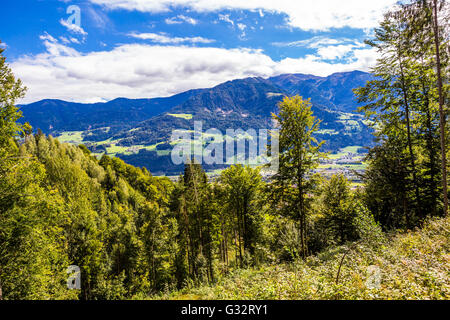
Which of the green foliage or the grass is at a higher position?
the green foliage

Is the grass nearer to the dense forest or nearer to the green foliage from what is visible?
the dense forest

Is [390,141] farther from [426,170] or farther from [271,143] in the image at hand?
[271,143]

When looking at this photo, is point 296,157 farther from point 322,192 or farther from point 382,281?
point 382,281

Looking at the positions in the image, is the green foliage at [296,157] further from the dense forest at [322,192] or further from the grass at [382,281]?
the grass at [382,281]

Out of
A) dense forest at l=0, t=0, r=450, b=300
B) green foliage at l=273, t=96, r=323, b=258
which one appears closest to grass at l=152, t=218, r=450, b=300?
dense forest at l=0, t=0, r=450, b=300

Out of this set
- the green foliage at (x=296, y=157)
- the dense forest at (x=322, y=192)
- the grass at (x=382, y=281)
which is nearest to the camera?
the grass at (x=382, y=281)

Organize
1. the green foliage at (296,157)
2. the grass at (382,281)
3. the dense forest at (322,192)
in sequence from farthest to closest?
the green foliage at (296,157) < the dense forest at (322,192) < the grass at (382,281)

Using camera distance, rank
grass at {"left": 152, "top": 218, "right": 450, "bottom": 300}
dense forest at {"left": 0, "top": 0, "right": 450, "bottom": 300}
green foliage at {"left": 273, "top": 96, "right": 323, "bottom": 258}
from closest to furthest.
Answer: grass at {"left": 152, "top": 218, "right": 450, "bottom": 300}
dense forest at {"left": 0, "top": 0, "right": 450, "bottom": 300}
green foliage at {"left": 273, "top": 96, "right": 323, "bottom": 258}

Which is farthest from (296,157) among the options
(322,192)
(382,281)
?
(382,281)

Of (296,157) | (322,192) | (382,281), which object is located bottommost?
(382,281)

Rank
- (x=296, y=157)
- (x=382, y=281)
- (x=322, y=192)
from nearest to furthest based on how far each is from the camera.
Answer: (x=382, y=281) < (x=296, y=157) < (x=322, y=192)

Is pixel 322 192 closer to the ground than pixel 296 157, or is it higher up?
closer to the ground

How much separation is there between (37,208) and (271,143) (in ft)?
55.8

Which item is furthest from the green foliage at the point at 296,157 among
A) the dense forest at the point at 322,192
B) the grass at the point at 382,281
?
the grass at the point at 382,281
